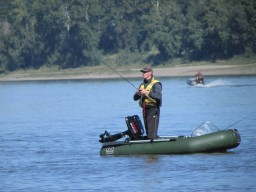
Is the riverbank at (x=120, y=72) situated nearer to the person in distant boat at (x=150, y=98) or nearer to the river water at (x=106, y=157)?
the river water at (x=106, y=157)

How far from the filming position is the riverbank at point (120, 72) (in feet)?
306

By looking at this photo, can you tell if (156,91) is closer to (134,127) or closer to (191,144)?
(134,127)

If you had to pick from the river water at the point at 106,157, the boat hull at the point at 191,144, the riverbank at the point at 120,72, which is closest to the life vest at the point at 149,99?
the boat hull at the point at 191,144

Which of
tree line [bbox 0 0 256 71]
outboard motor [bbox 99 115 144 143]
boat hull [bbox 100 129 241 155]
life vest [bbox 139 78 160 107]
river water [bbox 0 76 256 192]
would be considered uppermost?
tree line [bbox 0 0 256 71]

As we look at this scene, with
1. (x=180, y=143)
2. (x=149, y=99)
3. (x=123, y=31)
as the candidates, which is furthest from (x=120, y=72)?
(x=180, y=143)

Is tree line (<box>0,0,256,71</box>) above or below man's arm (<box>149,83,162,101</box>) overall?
above

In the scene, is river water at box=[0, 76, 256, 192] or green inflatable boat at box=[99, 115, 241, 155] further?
green inflatable boat at box=[99, 115, 241, 155]

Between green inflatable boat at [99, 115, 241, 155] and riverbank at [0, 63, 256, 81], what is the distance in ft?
201

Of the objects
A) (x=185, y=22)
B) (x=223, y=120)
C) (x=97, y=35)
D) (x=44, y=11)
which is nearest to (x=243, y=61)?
(x=185, y=22)

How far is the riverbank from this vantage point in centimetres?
9319

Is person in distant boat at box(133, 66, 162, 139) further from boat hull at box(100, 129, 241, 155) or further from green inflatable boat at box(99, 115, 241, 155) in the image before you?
boat hull at box(100, 129, 241, 155)

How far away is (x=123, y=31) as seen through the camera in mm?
112562

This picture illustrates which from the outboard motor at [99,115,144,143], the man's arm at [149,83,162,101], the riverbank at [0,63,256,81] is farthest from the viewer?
the riverbank at [0,63,256,81]

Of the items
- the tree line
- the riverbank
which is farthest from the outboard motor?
the tree line
